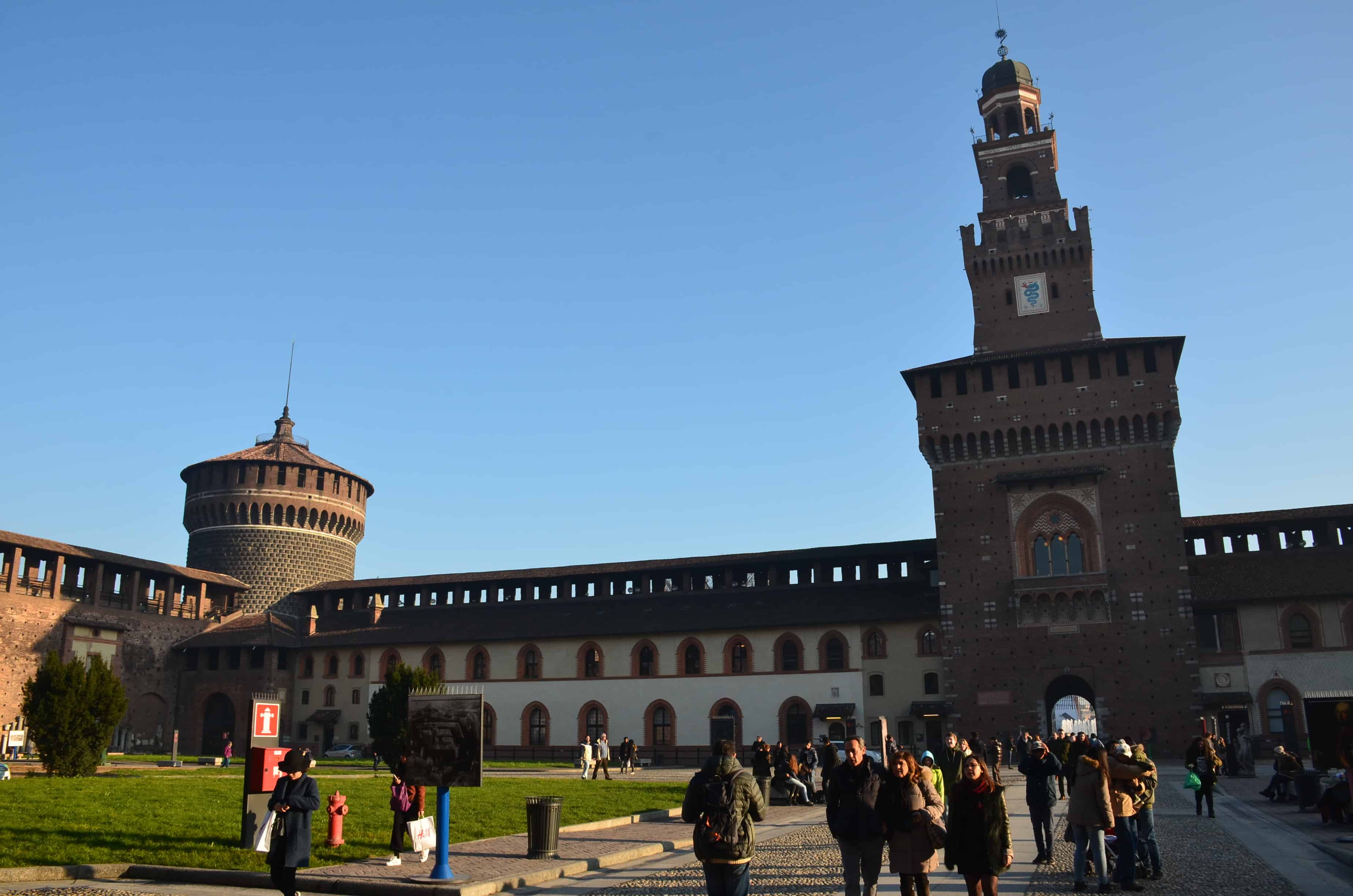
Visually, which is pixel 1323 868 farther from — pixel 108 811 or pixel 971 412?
pixel 971 412

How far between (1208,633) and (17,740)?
48.2m

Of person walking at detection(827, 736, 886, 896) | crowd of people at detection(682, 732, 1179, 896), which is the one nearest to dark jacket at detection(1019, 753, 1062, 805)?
crowd of people at detection(682, 732, 1179, 896)

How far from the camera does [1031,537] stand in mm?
42719

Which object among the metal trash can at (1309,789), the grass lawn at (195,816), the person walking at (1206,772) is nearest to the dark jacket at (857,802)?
the grass lawn at (195,816)

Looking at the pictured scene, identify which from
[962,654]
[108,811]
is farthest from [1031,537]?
[108,811]

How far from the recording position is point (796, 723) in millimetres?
45844

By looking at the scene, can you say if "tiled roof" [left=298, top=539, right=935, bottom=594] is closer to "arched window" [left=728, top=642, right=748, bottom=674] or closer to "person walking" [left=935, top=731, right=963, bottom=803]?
"arched window" [left=728, top=642, right=748, bottom=674]

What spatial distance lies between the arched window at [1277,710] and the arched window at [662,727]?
24.1 m

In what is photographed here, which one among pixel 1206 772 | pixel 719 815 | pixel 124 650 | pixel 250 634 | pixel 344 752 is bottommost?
pixel 344 752

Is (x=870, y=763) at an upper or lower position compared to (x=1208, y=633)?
lower

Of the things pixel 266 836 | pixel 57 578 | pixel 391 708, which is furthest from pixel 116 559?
pixel 266 836

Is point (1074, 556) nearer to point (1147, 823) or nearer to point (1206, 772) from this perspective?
point (1206, 772)

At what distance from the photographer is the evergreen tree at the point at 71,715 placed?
27.9m

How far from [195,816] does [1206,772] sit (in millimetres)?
17870
